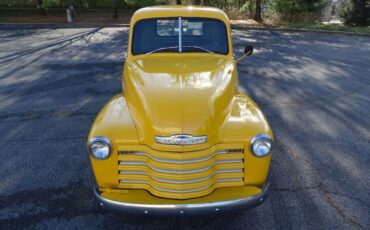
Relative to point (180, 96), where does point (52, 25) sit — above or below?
above

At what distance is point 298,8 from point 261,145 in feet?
66.8

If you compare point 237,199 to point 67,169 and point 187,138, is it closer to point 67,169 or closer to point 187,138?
point 187,138

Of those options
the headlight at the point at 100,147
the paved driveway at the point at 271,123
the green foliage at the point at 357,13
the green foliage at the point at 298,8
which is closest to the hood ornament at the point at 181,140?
the headlight at the point at 100,147

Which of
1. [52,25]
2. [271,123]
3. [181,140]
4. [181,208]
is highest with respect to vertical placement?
[52,25]

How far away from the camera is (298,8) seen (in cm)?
2058

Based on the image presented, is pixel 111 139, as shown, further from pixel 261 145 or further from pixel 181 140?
pixel 261 145

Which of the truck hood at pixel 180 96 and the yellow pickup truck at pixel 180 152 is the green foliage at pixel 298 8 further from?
the yellow pickup truck at pixel 180 152

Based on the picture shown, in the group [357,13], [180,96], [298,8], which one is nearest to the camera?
[180,96]

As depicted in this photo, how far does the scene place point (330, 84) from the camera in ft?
26.3

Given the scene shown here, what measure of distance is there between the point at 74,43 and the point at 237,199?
40.7 ft

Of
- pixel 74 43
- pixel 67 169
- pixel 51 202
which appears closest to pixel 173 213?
pixel 51 202

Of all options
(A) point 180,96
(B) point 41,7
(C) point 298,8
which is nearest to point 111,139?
(A) point 180,96

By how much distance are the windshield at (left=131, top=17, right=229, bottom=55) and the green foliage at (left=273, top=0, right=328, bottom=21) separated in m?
18.4

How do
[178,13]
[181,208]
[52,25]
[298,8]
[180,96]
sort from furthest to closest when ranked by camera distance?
1. [298,8]
2. [52,25]
3. [178,13]
4. [180,96]
5. [181,208]
